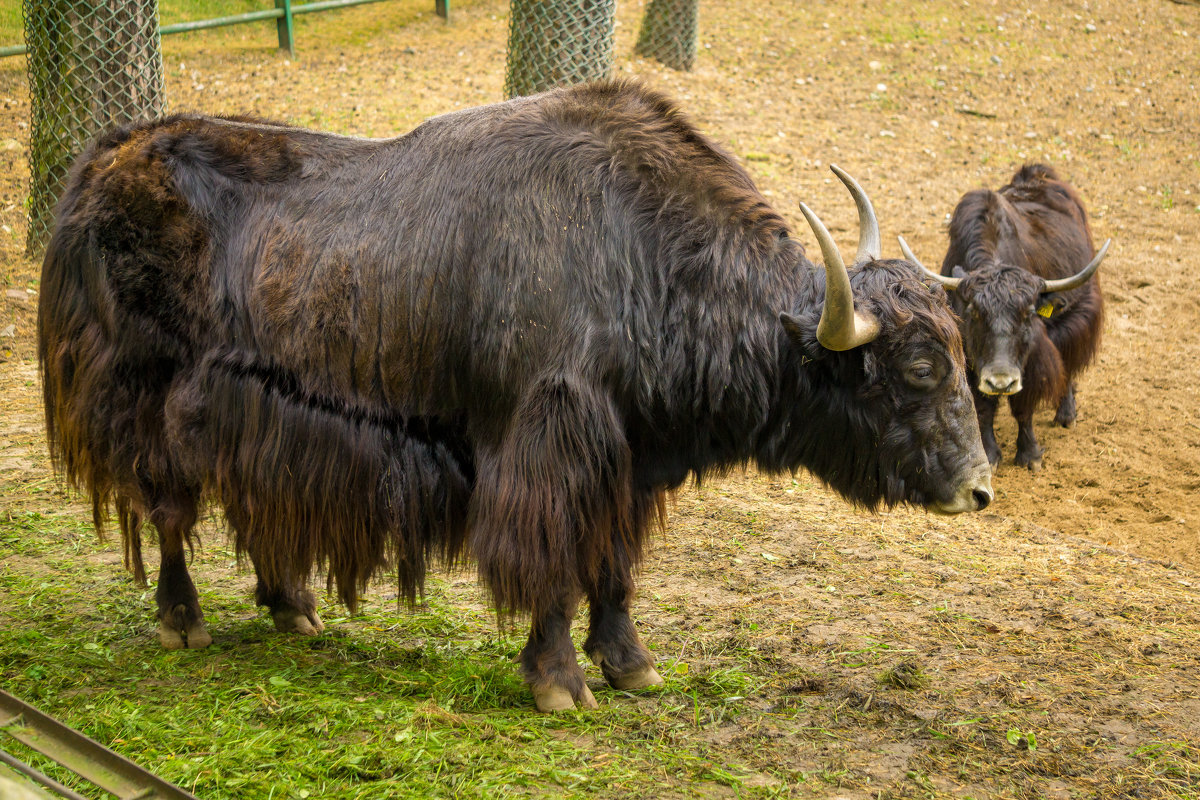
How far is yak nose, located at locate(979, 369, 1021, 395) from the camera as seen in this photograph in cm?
673

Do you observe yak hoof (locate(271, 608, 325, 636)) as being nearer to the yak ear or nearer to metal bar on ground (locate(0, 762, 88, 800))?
metal bar on ground (locate(0, 762, 88, 800))

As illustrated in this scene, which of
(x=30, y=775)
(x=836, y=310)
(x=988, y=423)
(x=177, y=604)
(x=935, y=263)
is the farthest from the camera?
(x=935, y=263)

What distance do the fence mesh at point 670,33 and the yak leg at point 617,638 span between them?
29.7 ft

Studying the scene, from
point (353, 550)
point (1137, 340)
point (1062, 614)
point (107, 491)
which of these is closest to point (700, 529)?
point (1062, 614)

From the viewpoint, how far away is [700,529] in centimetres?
510

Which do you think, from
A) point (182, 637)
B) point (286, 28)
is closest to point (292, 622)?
point (182, 637)

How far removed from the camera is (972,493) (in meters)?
3.40

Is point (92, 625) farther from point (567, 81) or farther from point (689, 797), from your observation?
point (567, 81)

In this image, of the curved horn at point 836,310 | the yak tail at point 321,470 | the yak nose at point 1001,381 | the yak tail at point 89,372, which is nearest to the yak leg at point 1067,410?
the yak nose at point 1001,381

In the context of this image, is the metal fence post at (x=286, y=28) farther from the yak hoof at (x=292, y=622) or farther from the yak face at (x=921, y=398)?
the yak face at (x=921, y=398)

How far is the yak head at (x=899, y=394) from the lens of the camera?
335 centimetres

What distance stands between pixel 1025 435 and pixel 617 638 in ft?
15.3

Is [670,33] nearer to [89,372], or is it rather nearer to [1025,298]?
[1025,298]

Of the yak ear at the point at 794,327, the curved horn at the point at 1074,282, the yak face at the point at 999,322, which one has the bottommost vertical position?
the yak face at the point at 999,322
